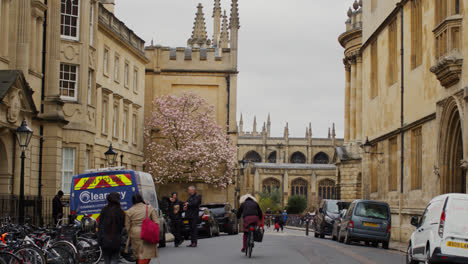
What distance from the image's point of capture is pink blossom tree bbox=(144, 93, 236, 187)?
160ft

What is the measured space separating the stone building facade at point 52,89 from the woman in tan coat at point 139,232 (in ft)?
39.9

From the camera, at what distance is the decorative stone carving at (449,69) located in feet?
77.9

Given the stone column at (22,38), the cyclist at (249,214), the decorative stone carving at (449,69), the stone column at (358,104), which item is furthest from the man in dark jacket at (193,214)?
the stone column at (358,104)

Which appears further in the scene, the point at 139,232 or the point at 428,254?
the point at 428,254

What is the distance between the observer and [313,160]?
14212 centimetres

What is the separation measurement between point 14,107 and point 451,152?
14827mm

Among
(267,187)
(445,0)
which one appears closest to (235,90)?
(445,0)

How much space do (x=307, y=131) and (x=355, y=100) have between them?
282 feet

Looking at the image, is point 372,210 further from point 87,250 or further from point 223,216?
point 87,250

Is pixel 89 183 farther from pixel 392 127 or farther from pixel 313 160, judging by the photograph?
pixel 313 160

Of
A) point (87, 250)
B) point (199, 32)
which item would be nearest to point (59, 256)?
point (87, 250)

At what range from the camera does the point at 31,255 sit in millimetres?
13102

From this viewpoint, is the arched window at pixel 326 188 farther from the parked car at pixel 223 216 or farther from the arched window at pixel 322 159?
the parked car at pixel 223 216

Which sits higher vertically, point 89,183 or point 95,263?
point 89,183
